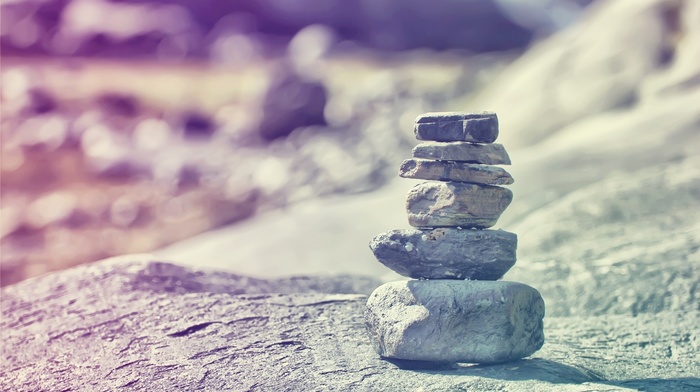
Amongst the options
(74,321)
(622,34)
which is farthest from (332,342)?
(622,34)

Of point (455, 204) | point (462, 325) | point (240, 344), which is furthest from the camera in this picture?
point (240, 344)

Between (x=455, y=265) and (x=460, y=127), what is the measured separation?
110cm

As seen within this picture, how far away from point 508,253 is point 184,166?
17.5m

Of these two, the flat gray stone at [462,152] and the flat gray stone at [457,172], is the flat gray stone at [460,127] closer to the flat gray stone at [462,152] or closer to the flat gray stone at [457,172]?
the flat gray stone at [462,152]

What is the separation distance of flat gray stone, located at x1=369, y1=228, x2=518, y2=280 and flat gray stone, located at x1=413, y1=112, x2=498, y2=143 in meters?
0.74

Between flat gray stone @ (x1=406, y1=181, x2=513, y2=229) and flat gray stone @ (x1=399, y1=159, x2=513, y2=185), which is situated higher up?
flat gray stone @ (x1=399, y1=159, x2=513, y2=185)

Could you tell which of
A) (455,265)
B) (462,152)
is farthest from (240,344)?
(462,152)

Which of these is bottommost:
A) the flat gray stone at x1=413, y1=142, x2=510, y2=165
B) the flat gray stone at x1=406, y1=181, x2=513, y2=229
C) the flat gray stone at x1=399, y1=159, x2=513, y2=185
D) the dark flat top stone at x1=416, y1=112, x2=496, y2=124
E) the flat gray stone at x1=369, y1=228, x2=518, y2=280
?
the flat gray stone at x1=369, y1=228, x2=518, y2=280

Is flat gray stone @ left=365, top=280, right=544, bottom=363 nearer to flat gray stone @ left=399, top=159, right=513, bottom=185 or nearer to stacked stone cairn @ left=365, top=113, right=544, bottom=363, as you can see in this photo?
stacked stone cairn @ left=365, top=113, right=544, bottom=363

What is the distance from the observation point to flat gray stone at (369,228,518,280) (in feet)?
23.0

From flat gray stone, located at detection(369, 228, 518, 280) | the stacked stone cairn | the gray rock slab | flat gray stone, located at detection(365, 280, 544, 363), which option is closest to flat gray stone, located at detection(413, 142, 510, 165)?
the stacked stone cairn

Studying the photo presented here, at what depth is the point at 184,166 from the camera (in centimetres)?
2361

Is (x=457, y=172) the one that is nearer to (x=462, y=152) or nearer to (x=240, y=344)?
(x=462, y=152)

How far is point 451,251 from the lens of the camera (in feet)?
23.0
